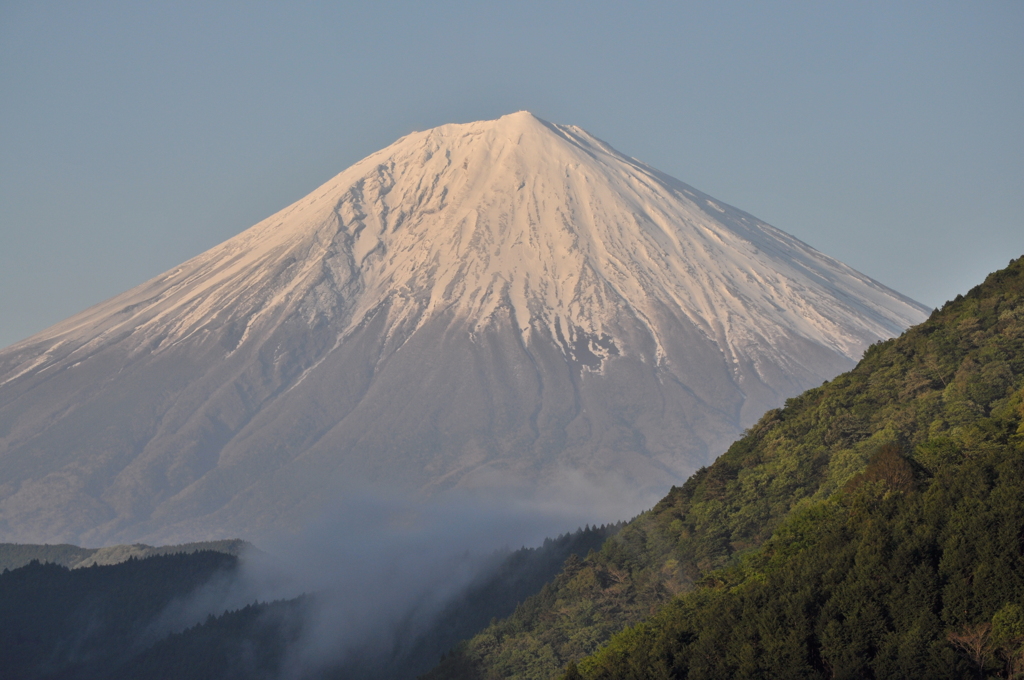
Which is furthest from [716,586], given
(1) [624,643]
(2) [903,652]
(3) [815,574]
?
(2) [903,652]

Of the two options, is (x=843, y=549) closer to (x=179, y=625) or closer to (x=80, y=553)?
(x=179, y=625)

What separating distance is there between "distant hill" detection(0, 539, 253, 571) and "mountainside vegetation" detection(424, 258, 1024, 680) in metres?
87.7

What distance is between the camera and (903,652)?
41625mm

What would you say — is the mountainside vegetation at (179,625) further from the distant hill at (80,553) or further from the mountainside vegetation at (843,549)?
the distant hill at (80,553)

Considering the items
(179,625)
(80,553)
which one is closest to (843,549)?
(179,625)

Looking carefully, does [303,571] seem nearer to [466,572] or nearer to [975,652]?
[466,572]

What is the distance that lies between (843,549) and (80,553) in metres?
139

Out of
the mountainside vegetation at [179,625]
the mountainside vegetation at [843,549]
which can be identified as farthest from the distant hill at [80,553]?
the mountainside vegetation at [843,549]

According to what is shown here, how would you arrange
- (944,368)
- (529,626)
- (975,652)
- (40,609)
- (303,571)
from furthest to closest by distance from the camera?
(303,571)
(40,609)
(529,626)
(944,368)
(975,652)

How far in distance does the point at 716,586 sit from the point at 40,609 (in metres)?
78.0

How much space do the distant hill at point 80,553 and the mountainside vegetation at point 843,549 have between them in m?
87.7

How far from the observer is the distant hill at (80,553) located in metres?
155

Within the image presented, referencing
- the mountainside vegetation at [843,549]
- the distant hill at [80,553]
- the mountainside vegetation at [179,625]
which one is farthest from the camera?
the distant hill at [80,553]

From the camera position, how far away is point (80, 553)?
16762 cm
